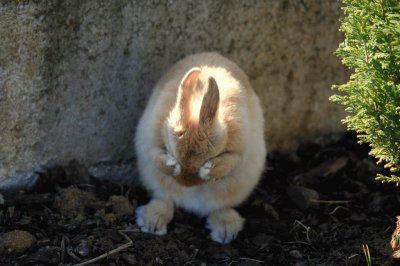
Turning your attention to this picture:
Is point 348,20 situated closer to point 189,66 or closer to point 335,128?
point 189,66

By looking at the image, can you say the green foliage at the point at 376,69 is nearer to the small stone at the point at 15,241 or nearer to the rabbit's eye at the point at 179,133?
the rabbit's eye at the point at 179,133

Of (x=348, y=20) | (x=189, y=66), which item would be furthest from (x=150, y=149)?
(x=348, y=20)

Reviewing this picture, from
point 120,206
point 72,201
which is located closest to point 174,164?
point 120,206

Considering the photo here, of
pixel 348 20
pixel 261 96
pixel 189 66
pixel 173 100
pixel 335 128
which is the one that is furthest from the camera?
pixel 335 128

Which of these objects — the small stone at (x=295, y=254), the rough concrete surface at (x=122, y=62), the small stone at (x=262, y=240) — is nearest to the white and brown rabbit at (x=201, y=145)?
the small stone at (x=262, y=240)

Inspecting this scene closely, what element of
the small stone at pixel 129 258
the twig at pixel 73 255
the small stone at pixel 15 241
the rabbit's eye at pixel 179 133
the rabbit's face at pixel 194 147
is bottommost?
the small stone at pixel 129 258

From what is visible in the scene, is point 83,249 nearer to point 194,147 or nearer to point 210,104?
point 194,147
